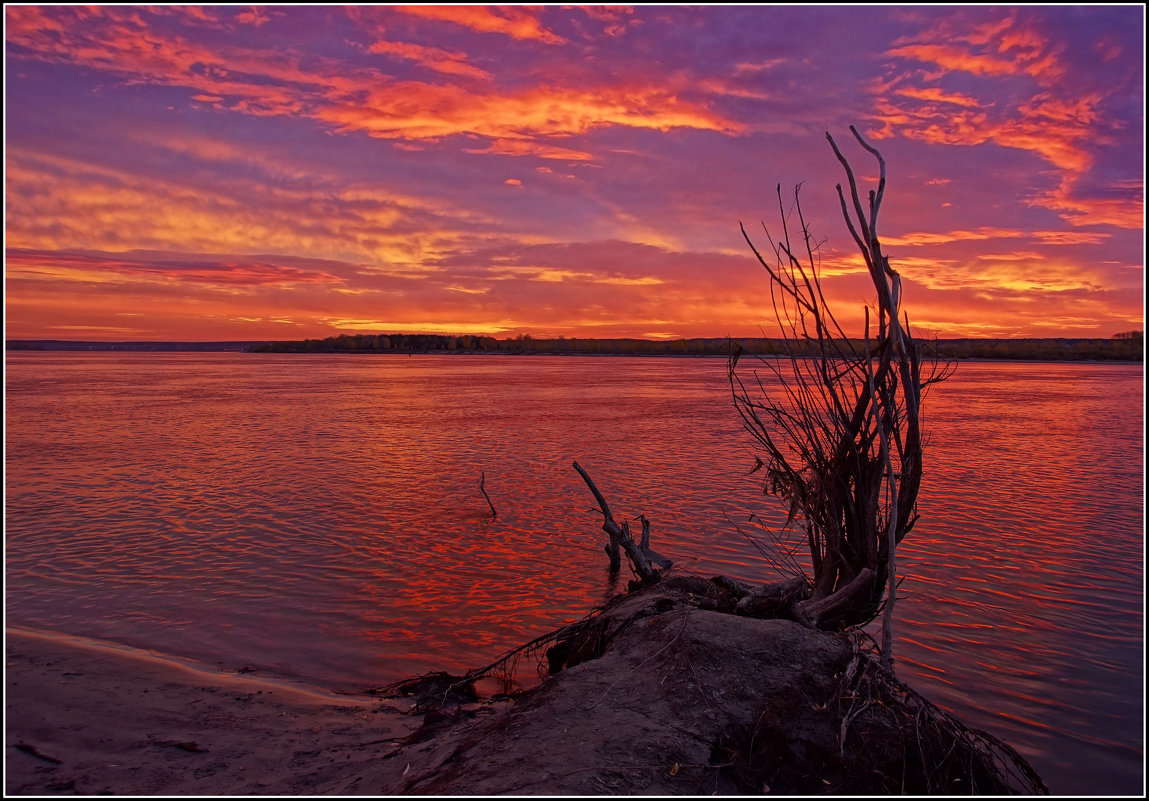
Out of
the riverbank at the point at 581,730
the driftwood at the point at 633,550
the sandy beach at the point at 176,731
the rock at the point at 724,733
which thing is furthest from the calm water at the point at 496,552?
the rock at the point at 724,733

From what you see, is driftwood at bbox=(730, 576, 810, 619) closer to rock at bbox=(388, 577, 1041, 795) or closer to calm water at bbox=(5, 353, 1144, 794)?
rock at bbox=(388, 577, 1041, 795)

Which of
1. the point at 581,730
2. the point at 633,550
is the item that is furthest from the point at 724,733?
the point at 633,550

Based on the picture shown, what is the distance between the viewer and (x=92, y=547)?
10.5 m

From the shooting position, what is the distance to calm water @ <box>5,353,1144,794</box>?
6828 mm

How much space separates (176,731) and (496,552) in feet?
19.1

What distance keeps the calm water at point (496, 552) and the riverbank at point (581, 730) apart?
1248 mm

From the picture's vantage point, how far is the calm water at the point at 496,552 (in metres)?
6.83

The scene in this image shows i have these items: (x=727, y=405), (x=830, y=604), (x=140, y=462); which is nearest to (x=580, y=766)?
(x=830, y=604)

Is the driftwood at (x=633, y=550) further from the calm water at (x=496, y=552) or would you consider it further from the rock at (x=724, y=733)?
the rock at (x=724, y=733)

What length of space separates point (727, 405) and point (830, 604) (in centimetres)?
3214

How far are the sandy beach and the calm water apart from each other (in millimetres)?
717

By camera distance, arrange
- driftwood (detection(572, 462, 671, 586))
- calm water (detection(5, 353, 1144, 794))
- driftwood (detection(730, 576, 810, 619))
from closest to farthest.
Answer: driftwood (detection(730, 576, 810, 619)) < calm water (detection(5, 353, 1144, 794)) < driftwood (detection(572, 462, 671, 586))

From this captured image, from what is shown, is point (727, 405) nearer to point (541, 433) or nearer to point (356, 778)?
point (541, 433)

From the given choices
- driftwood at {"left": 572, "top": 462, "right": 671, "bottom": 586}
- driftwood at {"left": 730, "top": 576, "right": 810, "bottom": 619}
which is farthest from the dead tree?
driftwood at {"left": 572, "top": 462, "right": 671, "bottom": 586}
